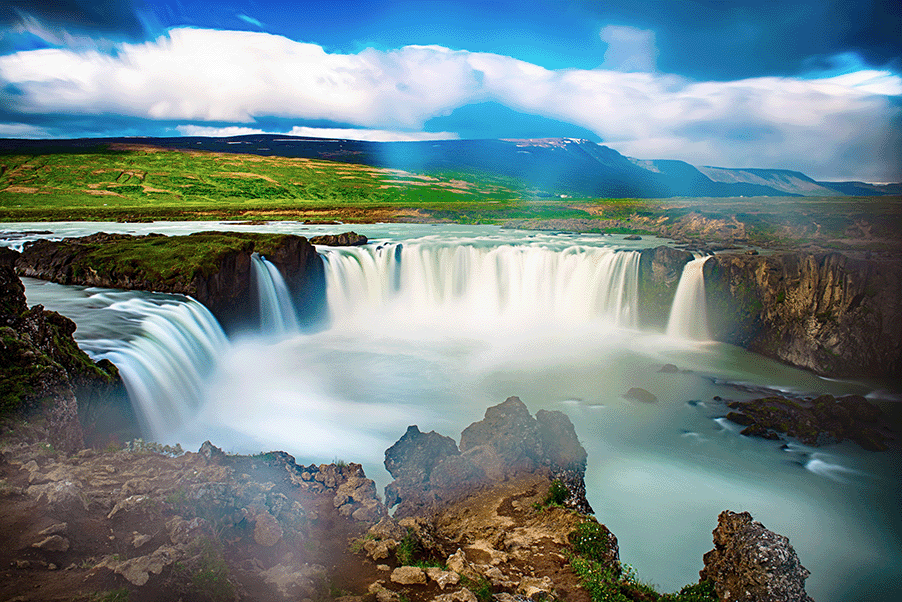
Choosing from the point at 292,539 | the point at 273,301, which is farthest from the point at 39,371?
the point at 273,301

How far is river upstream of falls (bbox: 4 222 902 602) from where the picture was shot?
11.7m

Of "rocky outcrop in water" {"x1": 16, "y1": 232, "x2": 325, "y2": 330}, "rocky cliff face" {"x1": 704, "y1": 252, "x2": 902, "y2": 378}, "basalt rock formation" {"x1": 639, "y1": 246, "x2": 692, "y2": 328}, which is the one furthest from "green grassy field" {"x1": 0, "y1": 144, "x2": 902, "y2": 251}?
"rocky outcrop in water" {"x1": 16, "y1": 232, "x2": 325, "y2": 330}

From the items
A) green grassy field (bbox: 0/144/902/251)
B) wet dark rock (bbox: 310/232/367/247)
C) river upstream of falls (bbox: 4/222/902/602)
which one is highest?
green grassy field (bbox: 0/144/902/251)

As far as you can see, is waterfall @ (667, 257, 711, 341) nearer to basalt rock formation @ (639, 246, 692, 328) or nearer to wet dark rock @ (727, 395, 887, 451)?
basalt rock formation @ (639, 246, 692, 328)

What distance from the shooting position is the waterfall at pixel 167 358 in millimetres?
12750

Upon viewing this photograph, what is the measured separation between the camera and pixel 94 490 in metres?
7.00

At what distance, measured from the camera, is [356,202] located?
373 ft

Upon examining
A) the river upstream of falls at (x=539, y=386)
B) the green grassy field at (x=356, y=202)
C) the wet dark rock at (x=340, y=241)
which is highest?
the green grassy field at (x=356, y=202)

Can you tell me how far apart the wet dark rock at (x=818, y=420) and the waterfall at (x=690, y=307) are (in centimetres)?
906

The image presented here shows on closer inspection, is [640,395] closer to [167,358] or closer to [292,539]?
[292,539]

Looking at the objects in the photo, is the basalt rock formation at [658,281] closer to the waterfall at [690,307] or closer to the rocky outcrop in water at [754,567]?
the waterfall at [690,307]

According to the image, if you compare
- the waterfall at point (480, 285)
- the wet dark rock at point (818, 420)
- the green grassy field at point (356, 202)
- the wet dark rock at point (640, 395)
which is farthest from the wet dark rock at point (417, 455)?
the green grassy field at point (356, 202)

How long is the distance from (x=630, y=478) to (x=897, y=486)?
697 centimetres

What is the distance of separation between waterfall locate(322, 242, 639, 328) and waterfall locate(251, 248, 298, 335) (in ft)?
11.0
